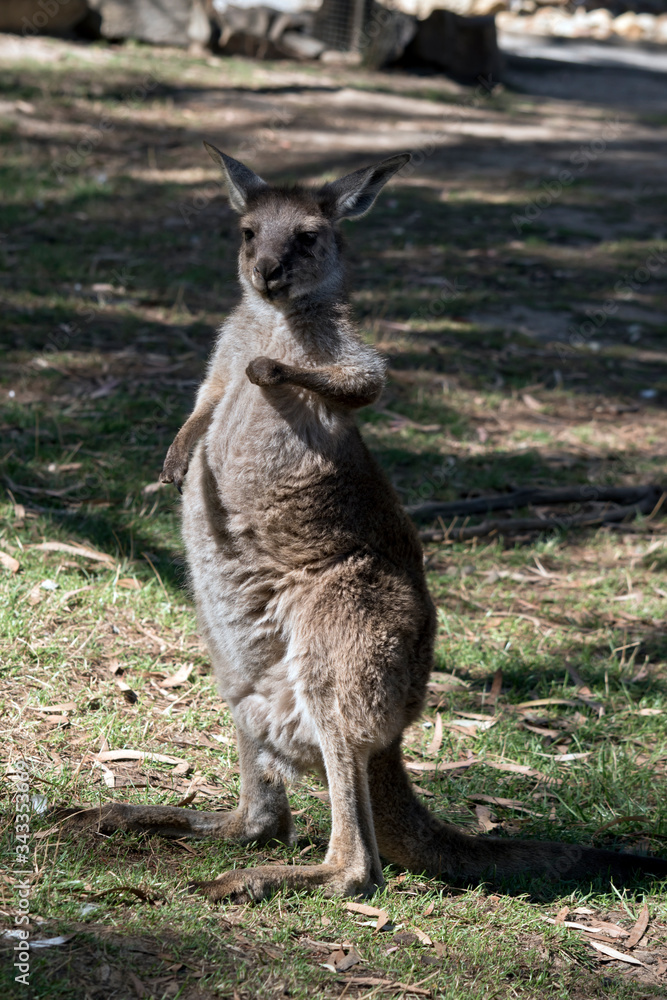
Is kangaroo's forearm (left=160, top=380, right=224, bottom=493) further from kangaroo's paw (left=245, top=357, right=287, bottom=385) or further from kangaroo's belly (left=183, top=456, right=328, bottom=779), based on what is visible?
kangaroo's paw (left=245, top=357, right=287, bottom=385)

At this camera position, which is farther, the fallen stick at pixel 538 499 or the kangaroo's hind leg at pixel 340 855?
the fallen stick at pixel 538 499

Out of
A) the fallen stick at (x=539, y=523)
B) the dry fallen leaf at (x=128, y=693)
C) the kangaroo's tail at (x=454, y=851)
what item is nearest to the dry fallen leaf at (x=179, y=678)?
the dry fallen leaf at (x=128, y=693)

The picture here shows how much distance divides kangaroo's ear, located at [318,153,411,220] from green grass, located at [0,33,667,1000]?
4.40 feet

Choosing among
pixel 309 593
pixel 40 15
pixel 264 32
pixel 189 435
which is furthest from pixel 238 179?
pixel 264 32

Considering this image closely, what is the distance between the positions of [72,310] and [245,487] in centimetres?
415

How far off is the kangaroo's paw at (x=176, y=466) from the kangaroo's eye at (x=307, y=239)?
67 centimetres

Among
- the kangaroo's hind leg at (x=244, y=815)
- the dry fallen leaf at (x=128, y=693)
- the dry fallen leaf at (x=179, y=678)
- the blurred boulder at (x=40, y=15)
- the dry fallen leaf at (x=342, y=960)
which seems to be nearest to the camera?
the dry fallen leaf at (x=342, y=960)

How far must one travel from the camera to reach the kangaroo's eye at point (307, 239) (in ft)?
9.11

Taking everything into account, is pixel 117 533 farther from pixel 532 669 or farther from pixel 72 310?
pixel 72 310

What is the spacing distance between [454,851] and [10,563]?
6.44ft

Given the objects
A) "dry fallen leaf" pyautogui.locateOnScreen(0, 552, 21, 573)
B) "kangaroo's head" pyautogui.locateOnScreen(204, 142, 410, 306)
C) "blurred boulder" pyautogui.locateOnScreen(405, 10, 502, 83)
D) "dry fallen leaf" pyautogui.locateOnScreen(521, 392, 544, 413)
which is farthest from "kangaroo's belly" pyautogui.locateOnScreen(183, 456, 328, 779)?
"blurred boulder" pyautogui.locateOnScreen(405, 10, 502, 83)

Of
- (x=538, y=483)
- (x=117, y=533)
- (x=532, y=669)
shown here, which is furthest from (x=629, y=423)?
(x=117, y=533)

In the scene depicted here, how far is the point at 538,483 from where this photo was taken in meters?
5.43

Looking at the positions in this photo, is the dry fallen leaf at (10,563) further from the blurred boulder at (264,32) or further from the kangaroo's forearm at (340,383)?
the blurred boulder at (264,32)
